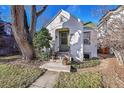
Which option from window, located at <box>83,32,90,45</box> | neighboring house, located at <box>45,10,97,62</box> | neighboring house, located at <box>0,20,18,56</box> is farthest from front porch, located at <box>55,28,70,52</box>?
neighboring house, located at <box>0,20,18,56</box>

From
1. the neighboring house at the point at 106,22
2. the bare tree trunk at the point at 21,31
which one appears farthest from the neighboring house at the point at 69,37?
the bare tree trunk at the point at 21,31

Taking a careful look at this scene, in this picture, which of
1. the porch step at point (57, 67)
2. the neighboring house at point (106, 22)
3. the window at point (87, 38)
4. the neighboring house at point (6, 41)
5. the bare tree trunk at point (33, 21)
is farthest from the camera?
the neighboring house at point (6, 41)

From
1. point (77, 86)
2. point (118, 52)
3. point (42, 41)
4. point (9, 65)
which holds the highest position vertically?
point (42, 41)

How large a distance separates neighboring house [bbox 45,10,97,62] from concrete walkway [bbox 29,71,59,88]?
2.06 metres

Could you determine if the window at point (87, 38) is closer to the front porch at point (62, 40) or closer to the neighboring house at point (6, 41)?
the front porch at point (62, 40)

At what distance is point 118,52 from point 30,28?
169 inches

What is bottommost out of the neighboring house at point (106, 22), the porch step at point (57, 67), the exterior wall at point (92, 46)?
the porch step at point (57, 67)

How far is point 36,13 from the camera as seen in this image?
8.45 meters

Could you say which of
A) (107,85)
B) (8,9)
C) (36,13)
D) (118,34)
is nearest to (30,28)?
(36,13)

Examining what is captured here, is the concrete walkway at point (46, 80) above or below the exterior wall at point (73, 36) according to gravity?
below

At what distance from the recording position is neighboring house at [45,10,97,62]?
8633mm

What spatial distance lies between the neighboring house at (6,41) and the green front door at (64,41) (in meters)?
2.72

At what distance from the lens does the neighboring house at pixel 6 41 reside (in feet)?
33.4

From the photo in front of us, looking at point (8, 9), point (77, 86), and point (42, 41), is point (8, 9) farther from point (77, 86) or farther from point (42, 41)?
point (77, 86)
